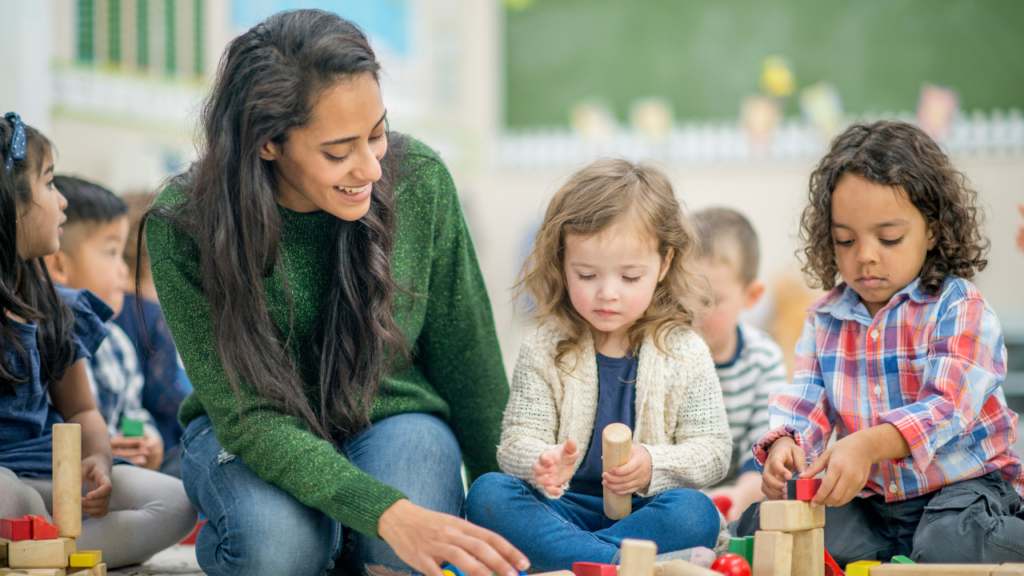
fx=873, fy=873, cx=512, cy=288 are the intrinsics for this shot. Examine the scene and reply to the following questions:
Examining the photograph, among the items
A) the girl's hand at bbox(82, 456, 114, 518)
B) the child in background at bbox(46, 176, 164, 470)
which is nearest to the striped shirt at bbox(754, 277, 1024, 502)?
the girl's hand at bbox(82, 456, 114, 518)

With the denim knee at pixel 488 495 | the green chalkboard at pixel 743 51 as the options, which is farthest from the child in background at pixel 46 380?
the green chalkboard at pixel 743 51

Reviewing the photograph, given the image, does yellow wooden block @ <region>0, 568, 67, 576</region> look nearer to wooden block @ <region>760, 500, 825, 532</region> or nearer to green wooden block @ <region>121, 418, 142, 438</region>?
green wooden block @ <region>121, 418, 142, 438</region>

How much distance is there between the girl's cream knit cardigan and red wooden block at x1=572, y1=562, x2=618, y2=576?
9.2 inches

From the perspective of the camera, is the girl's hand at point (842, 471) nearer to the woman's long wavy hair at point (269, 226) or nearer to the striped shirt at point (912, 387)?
the striped shirt at point (912, 387)

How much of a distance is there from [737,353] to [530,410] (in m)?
0.60

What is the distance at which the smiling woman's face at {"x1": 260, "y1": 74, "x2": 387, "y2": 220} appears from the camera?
3.64 ft

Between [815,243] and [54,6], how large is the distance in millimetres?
3098

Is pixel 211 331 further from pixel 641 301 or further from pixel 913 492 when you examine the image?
pixel 913 492

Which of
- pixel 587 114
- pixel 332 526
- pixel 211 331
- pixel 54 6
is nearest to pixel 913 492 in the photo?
pixel 332 526

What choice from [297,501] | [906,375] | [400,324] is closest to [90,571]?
[297,501]

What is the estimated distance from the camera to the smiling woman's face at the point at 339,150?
111 centimetres

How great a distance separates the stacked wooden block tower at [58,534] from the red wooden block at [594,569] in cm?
57

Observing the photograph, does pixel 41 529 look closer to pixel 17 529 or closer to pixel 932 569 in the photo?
pixel 17 529

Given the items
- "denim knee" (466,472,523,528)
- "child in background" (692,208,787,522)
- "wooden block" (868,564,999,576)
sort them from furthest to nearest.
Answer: "child in background" (692,208,787,522) < "denim knee" (466,472,523,528) < "wooden block" (868,564,999,576)
